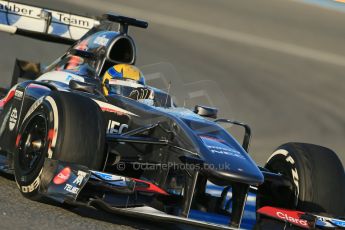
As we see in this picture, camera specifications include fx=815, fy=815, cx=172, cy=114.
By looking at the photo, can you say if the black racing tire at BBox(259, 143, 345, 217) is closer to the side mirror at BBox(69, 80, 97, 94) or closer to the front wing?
the front wing

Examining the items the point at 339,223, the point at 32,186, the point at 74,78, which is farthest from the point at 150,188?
the point at 74,78

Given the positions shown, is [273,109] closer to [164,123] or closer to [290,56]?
[290,56]

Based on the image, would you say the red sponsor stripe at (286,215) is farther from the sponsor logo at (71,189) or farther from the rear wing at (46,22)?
the rear wing at (46,22)

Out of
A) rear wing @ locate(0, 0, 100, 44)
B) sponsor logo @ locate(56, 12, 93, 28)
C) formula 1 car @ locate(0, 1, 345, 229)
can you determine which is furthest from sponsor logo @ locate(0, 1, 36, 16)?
formula 1 car @ locate(0, 1, 345, 229)

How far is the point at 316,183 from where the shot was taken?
22.6ft

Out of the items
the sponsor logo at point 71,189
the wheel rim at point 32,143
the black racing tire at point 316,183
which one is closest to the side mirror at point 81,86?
the wheel rim at point 32,143

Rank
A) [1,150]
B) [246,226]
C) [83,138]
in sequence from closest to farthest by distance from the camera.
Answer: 1. [83,138]
2. [246,226]
3. [1,150]

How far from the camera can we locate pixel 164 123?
7039 millimetres

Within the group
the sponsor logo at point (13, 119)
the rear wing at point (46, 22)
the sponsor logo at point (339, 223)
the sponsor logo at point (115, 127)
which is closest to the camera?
the sponsor logo at point (339, 223)

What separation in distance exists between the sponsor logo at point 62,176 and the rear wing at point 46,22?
4353 mm

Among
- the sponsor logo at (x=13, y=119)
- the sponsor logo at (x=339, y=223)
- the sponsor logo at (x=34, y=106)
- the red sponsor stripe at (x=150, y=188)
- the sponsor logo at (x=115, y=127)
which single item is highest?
the sponsor logo at (x=34, y=106)

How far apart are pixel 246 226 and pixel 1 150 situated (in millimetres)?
2476

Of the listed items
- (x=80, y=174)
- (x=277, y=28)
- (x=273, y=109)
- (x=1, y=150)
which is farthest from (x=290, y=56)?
(x=80, y=174)

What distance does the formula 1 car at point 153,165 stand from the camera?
20.8ft
